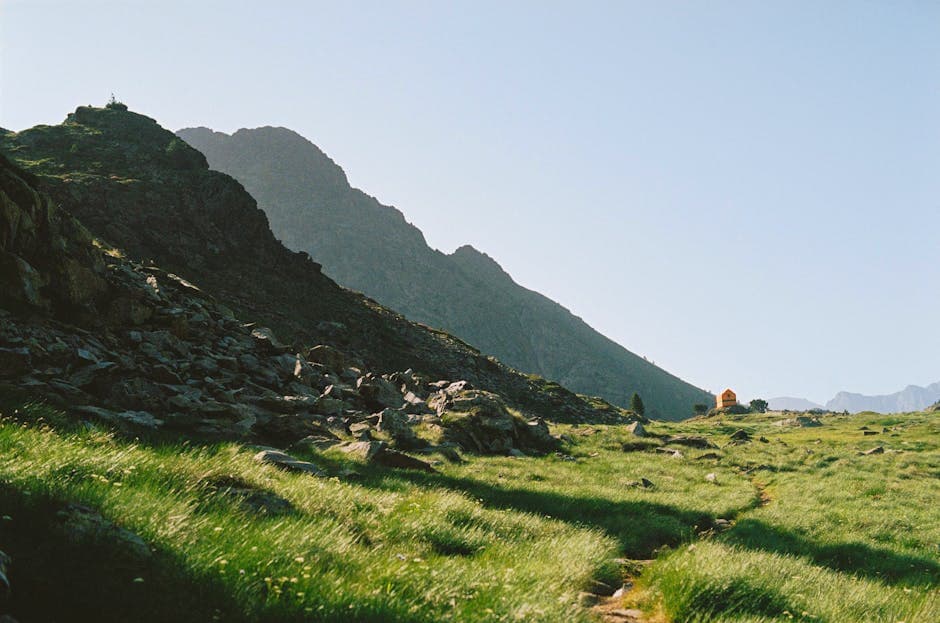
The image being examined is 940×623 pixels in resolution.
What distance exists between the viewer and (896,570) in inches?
416

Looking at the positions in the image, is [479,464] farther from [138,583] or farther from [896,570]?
[138,583]

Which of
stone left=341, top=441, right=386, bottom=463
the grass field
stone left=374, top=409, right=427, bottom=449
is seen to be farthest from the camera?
stone left=374, top=409, right=427, bottom=449

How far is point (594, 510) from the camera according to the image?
43.1ft

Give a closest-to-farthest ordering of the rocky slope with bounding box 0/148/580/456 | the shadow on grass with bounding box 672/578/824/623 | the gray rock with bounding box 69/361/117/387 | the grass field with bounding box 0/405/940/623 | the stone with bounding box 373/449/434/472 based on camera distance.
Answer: the grass field with bounding box 0/405/940/623
the shadow on grass with bounding box 672/578/824/623
the rocky slope with bounding box 0/148/580/456
the gray rock with bounding box 69/361/117/387
the stone with bounding box 373/449/434/472

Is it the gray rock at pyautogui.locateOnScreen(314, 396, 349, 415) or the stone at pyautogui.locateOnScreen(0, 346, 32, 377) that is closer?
the stone at pyautogui.locateOnScreen(0, 346, 32, 377)

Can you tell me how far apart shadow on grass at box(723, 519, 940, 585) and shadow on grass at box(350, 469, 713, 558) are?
4.29ft

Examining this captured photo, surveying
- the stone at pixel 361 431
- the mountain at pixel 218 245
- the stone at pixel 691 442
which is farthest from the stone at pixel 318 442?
the mountain at pixel 218 245

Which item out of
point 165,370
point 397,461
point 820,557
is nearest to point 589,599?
point 820,557

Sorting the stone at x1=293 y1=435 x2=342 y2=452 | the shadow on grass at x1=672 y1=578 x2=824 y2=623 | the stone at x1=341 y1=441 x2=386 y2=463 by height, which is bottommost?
the stone at x1=293 y1=435 x2=342 y2=452

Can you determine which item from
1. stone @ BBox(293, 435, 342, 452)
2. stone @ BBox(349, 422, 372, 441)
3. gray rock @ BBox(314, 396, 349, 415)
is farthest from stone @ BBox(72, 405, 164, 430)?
gray rock @ BBox(314, 396, 349, 415)

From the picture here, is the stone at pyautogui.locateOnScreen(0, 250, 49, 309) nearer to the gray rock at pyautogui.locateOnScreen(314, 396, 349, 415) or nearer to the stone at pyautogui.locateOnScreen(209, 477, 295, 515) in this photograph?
the gray rock at pyautogui.locateOnScreen(314, 396, 349, 415)

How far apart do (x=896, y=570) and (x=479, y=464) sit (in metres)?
11.5

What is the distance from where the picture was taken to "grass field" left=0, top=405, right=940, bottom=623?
4047 millimetres

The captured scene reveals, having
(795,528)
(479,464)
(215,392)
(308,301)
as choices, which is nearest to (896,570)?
(795,528)
